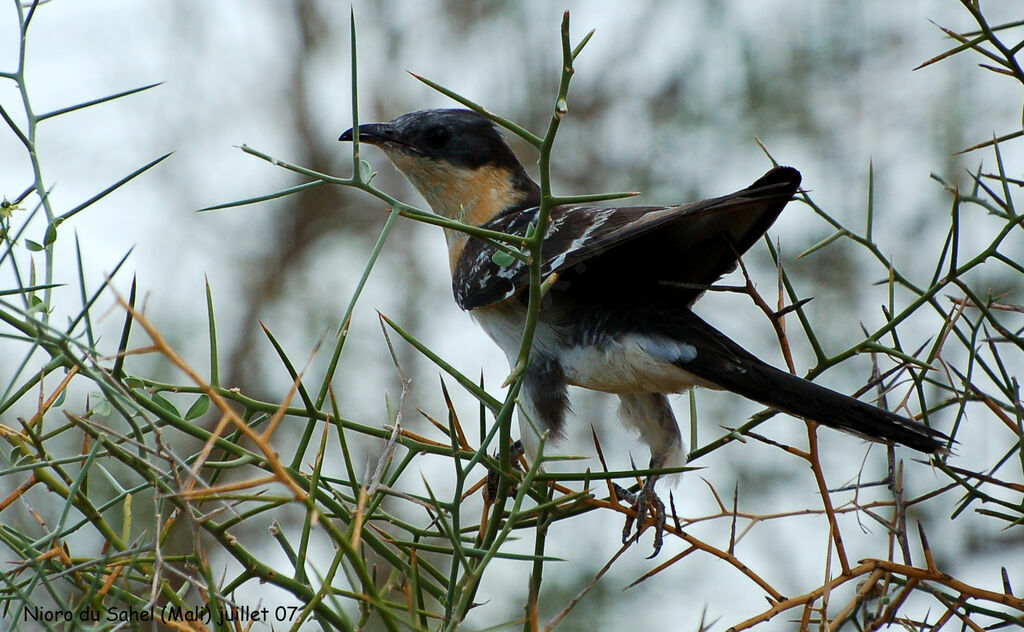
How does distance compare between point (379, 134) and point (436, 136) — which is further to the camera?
point (436, 136)

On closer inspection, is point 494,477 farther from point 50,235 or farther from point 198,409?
point 50,235

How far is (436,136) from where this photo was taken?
5031 millimetres

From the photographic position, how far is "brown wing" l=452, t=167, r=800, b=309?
2828mm

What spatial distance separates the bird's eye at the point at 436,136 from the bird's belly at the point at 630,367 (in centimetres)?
159

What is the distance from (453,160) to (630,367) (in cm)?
187

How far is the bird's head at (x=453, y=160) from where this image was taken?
4980 mm

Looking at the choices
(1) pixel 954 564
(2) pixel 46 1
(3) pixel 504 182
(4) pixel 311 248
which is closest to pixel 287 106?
(4) pixel 311 248

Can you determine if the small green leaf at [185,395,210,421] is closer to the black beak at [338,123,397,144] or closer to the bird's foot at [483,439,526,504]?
the bird's foot at [483,439,526,504]

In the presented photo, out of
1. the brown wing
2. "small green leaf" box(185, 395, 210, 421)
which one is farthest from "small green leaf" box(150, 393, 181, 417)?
the brown wing

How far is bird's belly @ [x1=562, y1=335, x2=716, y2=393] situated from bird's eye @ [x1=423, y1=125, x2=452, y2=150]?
159 cm

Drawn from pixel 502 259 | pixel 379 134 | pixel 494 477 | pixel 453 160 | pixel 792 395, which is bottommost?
pixel 502 259

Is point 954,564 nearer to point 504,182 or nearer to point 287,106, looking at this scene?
point 504,182

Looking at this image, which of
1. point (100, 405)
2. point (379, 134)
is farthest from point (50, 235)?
point (379, 134)

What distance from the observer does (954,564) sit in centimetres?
546
